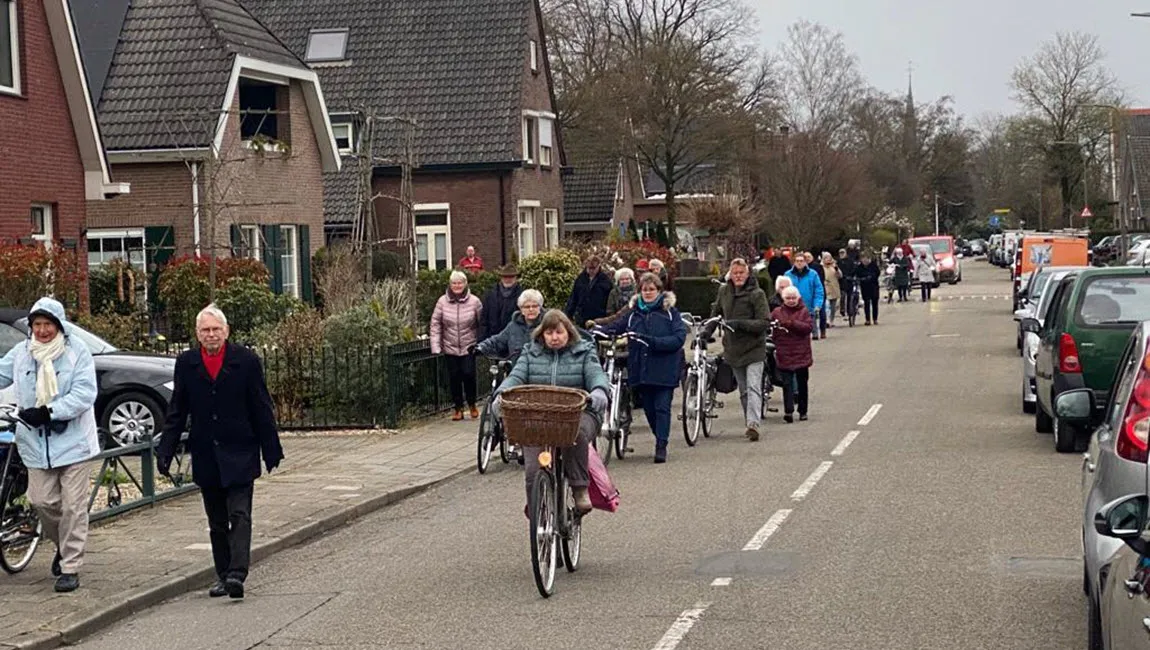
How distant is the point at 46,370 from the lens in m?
9.51

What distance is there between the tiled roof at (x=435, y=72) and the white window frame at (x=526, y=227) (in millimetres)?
2011

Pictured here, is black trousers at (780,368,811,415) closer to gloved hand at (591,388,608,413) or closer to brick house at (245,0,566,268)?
gloved hand at (591,388,608,413)

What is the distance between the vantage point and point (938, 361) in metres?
27.5

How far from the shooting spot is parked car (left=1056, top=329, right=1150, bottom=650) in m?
4.81

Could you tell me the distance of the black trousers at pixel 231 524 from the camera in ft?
31.2

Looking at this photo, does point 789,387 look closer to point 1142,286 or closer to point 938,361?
point 1142,286

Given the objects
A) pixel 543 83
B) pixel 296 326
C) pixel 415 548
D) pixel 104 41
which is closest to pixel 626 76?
pixel 543 83

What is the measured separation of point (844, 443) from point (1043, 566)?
670 cm

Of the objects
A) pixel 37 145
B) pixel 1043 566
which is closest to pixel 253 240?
pixel 37 145

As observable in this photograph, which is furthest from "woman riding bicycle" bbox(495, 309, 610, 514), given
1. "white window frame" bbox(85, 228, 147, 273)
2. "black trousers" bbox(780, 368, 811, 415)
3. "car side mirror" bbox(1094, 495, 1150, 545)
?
"white window frame" bbox(85, 228, 147, 273)

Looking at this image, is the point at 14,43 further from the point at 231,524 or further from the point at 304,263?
the point at 231,524

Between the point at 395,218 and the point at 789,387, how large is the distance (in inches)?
1043

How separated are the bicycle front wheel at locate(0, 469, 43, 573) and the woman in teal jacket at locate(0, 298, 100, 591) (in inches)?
14.6

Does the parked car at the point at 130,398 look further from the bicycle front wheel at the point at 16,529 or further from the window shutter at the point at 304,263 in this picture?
the window shutter at the point at 304,263
